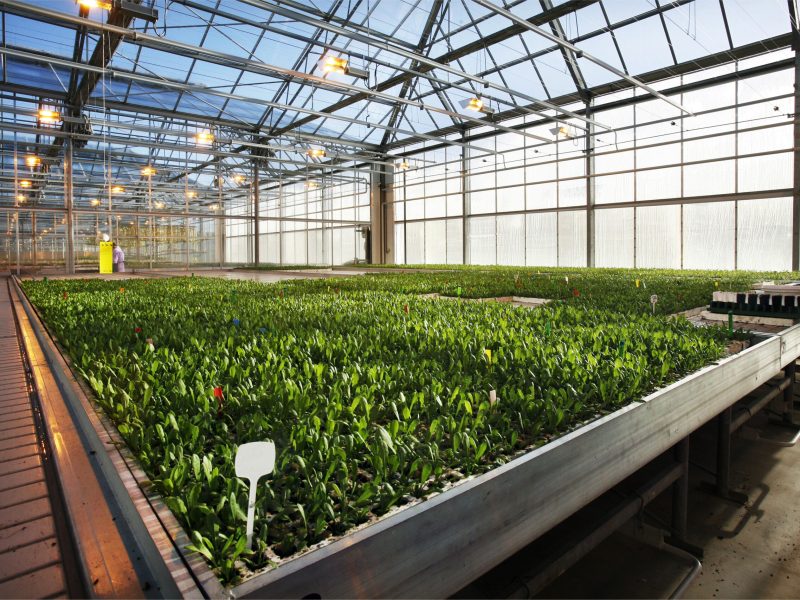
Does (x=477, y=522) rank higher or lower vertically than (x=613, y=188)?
lower

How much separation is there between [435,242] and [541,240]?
19.4 ft

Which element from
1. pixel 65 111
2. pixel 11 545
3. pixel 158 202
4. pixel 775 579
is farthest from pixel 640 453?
pixel 158 202

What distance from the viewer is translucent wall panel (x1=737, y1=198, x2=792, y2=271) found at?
1510 cm

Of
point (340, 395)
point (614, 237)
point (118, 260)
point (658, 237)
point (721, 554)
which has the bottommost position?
point (721, 554)

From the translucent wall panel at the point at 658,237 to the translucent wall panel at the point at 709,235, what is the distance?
29 cm

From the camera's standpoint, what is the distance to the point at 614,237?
19094 mm

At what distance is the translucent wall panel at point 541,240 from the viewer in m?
20.8

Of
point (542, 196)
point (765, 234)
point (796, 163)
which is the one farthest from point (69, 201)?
point (796, 163)

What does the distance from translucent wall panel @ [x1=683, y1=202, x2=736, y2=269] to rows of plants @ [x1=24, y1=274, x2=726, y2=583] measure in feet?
46.0

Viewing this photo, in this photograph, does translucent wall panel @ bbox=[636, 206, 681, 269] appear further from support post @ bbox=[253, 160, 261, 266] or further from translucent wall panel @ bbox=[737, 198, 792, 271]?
support post @ bbox=[253, 160, 261, 266]

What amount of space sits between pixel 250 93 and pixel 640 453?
19.3m

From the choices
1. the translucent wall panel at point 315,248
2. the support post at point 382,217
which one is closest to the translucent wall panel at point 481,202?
the support post at point 382,217

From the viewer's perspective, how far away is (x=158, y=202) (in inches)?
862

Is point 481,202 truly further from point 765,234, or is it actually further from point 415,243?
point 765,234
